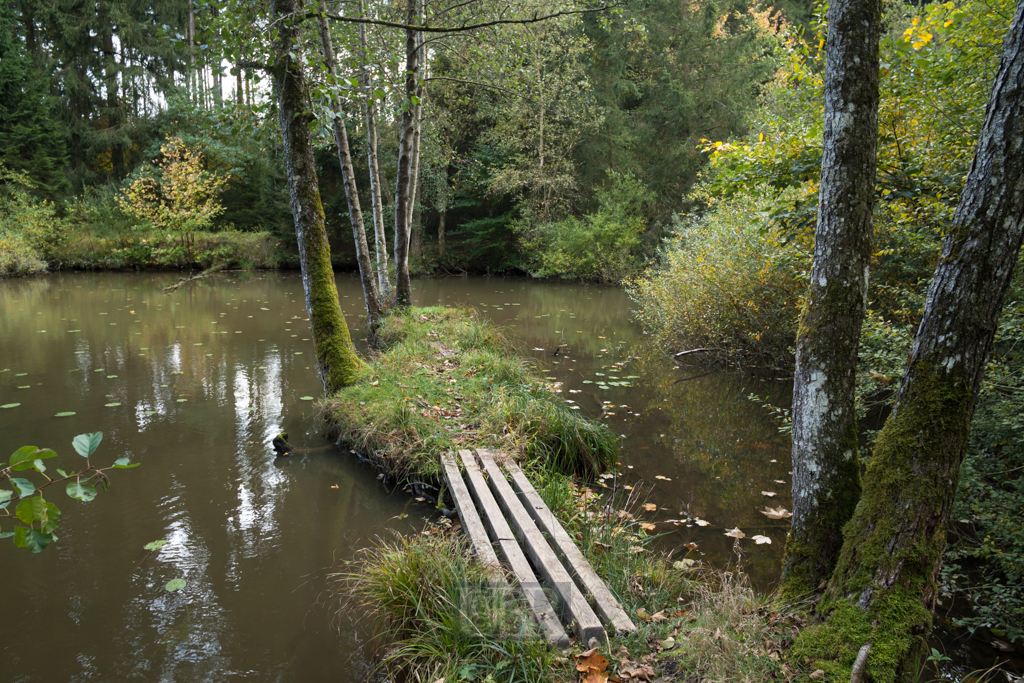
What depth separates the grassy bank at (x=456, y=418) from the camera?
4562 millimetres

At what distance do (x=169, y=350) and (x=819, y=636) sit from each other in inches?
383

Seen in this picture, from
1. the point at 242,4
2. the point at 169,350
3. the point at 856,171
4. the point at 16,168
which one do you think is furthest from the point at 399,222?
the point at 16,168

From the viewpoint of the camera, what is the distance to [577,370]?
8336 millimetres

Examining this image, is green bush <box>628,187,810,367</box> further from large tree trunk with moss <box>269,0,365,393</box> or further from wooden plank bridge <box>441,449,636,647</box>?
large tree trunk with moss <box>269,0,365,393</box>

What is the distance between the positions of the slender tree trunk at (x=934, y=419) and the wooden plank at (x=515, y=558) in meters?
1.02

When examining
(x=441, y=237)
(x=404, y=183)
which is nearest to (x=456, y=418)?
(x=404, y=183)

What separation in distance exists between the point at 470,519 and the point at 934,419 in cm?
240

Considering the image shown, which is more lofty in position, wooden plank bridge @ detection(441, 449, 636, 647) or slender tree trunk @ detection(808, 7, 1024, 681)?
slender tree trunk @ detection(808, 7, 1024, 681)

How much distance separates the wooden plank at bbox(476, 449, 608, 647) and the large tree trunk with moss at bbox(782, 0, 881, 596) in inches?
38.6

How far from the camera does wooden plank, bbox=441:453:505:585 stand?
9.27ft

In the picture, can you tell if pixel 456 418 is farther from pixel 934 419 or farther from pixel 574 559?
pixel 934 419

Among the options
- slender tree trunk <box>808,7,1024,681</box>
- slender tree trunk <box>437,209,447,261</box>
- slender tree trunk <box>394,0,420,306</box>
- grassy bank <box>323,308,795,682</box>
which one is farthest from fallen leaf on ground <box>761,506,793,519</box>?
slender tree trunk <box>437,209,447,261</box>

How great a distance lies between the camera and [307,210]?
220 inches

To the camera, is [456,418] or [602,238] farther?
[602,238]
